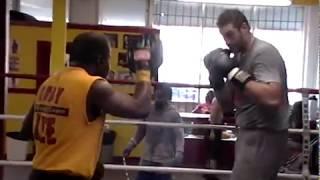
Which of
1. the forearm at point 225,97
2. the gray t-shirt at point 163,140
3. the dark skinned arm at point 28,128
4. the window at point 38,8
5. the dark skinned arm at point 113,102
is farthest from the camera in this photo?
the window at point 38,8

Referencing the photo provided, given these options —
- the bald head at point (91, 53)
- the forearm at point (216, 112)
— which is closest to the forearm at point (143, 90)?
the bald head at point (91, 53)

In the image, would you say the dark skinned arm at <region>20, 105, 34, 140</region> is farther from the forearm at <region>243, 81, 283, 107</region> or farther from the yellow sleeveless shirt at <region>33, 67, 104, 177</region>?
the forearm at <region>243, 81, 283, 107</region>

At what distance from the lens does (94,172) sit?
7.53ft

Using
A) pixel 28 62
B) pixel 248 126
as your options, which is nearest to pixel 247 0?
pixel 28 62

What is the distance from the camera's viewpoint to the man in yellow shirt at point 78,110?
2.18 metres

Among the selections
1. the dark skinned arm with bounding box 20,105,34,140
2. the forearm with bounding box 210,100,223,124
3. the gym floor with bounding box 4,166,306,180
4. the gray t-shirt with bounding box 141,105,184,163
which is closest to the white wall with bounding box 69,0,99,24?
the gym floor with bounding box 4,166,306,180

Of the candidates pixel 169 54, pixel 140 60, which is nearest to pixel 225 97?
pixel 140 60

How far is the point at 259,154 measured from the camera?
271 cm

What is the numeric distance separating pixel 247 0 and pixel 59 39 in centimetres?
596

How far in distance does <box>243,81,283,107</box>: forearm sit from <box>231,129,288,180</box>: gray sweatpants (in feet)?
0.65

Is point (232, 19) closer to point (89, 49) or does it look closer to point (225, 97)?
point (225, 97)

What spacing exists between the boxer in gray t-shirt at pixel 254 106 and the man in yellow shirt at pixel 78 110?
0.62m

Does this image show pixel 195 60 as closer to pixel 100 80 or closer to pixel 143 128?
pixel 143 128

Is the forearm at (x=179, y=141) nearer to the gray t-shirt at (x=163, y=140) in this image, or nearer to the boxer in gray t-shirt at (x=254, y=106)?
the gray t-shirt at (x=163, y=140)
